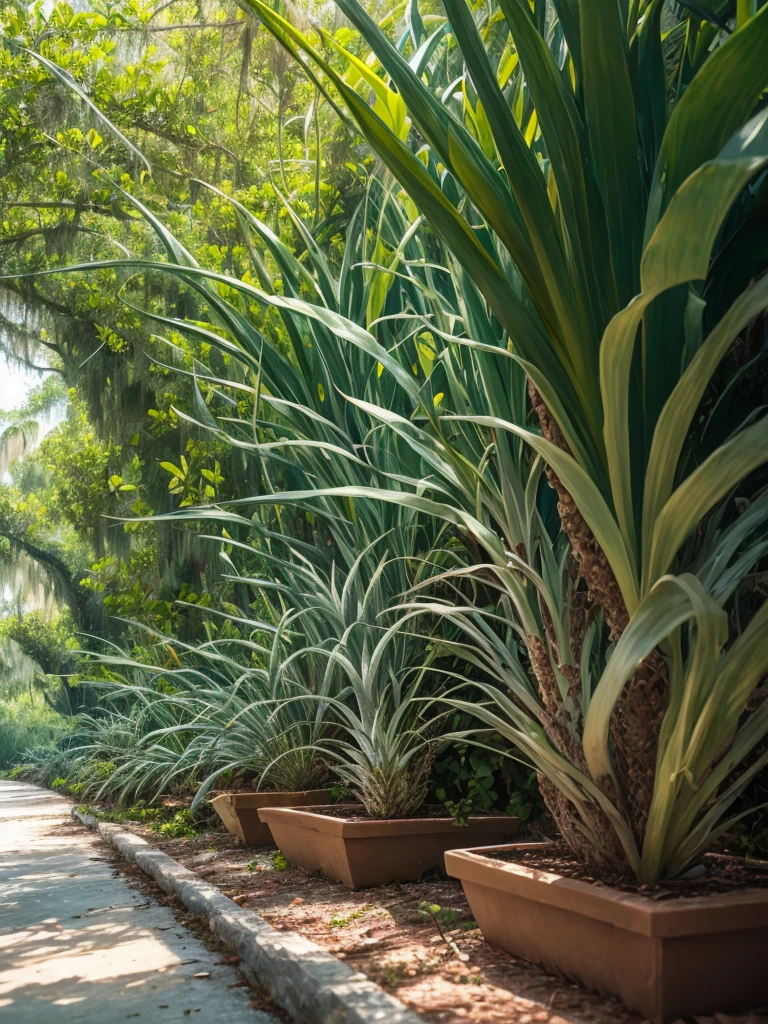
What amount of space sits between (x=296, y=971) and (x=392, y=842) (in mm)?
857

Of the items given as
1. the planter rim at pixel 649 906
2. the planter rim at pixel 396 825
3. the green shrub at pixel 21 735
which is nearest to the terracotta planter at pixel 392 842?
the planter rim at pixel 396 825

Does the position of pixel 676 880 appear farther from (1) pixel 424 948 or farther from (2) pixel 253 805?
(2) pixel 253 805

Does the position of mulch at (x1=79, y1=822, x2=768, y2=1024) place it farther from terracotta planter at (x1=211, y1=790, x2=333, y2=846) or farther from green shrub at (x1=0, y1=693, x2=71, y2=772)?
green shrub at (x1=0, y1=693, x2=71, y2=772)

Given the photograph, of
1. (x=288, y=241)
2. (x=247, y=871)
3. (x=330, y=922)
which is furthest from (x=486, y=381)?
(x=288, y=241)

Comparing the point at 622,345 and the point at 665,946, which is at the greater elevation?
the point at 622,345

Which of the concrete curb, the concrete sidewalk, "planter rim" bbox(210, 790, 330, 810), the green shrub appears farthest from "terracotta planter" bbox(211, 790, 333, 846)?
the green shrub

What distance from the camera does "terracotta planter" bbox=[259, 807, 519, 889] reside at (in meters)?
2.50

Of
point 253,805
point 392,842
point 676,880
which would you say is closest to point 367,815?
point 392,842

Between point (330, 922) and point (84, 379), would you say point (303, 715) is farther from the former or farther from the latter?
point (84, 379)

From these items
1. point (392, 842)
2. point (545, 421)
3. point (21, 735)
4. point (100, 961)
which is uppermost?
point (545, 421)

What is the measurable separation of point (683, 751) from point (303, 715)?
7.87ft

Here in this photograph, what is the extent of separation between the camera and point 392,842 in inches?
99.6

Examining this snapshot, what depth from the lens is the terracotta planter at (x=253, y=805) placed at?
11.4ft

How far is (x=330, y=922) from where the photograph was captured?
2.16 metres
